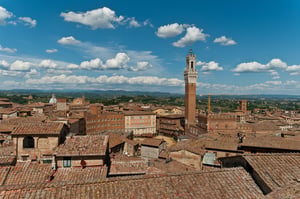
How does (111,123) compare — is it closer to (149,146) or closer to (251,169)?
(149,146)

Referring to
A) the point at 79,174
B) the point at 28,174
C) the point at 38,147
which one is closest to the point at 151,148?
the point at 38,147

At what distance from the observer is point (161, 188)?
1002cm

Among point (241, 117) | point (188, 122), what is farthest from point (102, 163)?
point (241, 117)

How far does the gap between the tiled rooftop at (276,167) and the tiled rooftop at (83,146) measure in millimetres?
11124

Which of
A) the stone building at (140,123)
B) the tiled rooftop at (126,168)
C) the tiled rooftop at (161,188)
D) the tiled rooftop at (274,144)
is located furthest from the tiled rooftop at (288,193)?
the stone building at (140,123)

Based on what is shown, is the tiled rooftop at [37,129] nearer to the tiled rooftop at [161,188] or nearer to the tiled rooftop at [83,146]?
the tiled rooftop at [83,146]

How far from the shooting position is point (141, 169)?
59.5 feet

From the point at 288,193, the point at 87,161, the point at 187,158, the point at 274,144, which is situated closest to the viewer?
the point at 288,193

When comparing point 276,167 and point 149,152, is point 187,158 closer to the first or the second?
point 149,152

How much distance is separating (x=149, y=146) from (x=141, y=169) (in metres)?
27.4

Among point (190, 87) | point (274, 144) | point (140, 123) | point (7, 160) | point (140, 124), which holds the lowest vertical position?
point (140, 124)

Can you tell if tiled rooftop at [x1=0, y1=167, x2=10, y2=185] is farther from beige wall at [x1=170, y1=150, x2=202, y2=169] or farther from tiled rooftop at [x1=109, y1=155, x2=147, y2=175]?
beige wall at [x1=170, y1=150, x2=202, y2=169]

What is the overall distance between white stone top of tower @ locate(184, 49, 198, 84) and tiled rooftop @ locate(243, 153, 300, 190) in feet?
231

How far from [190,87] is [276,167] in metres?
71.5
